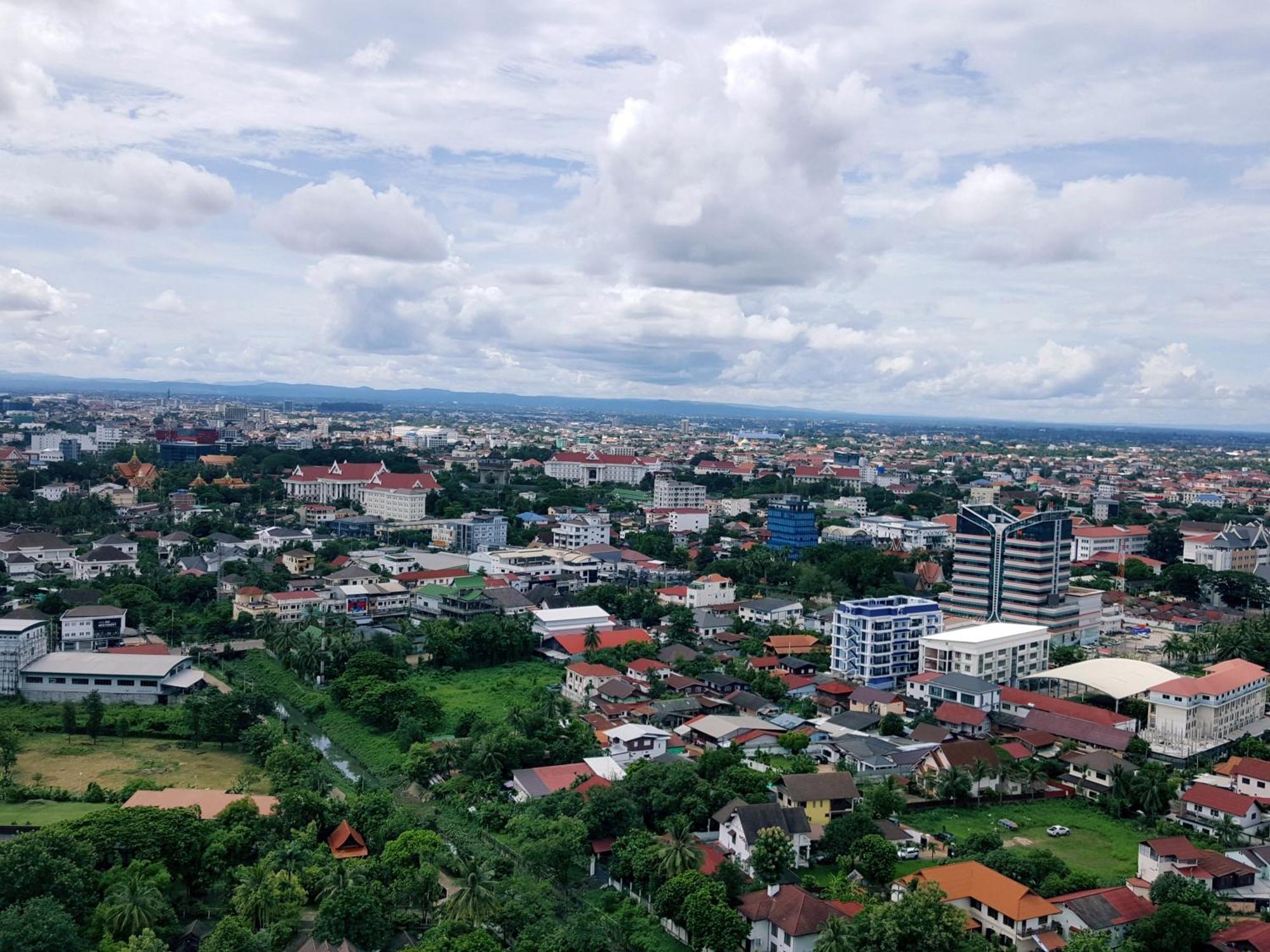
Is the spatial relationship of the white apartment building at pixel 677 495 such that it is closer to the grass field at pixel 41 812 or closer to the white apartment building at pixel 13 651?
the white apartment building at pixel 13 651

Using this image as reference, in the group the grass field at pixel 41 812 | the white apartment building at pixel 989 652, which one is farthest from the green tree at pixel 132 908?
the white apartment building at pixel 989 652

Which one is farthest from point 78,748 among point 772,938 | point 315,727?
point 772,938

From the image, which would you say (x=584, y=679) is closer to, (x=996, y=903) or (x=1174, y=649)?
(x=996, y=903)

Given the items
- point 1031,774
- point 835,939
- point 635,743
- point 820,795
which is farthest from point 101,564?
point 835,939

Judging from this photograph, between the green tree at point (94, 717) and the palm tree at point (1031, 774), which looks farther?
the green tree at point (94, 717)

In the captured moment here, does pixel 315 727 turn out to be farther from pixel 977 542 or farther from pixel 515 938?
pixel 977 542

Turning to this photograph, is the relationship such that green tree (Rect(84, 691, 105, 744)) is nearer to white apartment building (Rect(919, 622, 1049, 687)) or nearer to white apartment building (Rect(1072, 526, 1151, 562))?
white apartment building (Rect(919, 622, 1049, 687))
